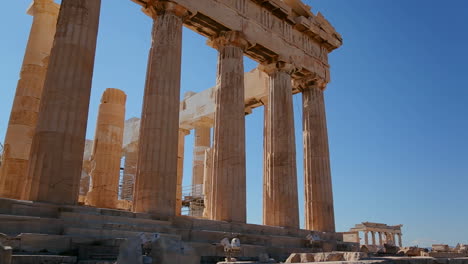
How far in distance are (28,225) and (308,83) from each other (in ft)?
65.5

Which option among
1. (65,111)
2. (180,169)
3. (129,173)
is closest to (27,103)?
(65,111)

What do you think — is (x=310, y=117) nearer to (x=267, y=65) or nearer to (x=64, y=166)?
(x=267, y=65)

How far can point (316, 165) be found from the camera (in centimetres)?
2483

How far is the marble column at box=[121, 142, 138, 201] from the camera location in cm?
3278

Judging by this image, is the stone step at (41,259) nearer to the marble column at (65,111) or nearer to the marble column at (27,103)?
the marble column at (65,111)

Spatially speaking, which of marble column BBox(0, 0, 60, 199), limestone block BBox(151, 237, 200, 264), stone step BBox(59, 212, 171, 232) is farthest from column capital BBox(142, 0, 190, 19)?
limestone block BBox(151, 237, 200, 264)

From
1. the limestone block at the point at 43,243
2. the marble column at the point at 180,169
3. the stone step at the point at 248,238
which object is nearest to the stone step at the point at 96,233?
the limestone block at the point at 43,243

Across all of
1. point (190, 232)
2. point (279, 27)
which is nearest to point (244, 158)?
point (190, 232)

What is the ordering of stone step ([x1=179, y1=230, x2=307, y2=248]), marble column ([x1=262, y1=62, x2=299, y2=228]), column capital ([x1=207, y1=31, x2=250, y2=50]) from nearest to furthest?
stone step ([x1=179, y1=230, x2=307, y2=248]) < column capital ([x1=207, y1=31, x2=250, y2=50]) < marble column ([x1=262, y1=62, x2=299, y2=228])

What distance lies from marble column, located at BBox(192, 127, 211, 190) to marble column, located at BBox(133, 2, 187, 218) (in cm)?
1772

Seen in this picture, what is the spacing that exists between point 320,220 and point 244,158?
284 inches

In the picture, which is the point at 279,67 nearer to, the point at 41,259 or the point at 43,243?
the point at 43,243

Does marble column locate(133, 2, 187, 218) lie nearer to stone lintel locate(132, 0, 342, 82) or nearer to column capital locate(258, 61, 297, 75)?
stone lintel locate(132, 0, 342, 82)

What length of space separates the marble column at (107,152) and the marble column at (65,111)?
8.45 m
